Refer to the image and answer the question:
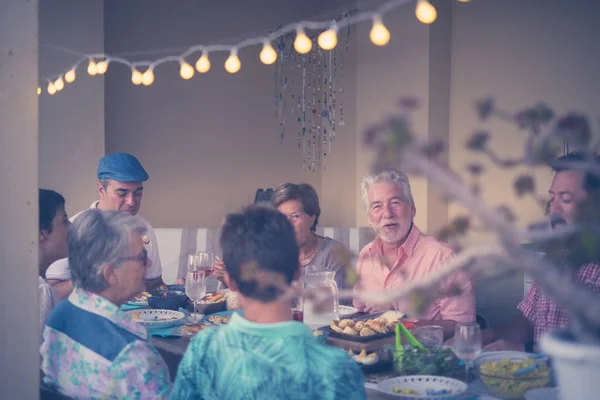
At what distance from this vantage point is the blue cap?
3.82m

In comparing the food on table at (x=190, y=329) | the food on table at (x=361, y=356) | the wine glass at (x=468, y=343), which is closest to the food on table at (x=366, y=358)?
the food on table at (x=361, y=356)

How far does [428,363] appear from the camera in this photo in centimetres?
199

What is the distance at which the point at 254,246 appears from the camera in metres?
1.67

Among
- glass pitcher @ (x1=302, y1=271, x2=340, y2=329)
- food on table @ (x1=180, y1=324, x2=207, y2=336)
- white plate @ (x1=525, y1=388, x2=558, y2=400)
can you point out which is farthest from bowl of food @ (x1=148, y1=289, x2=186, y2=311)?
white plate @ (x1=525, y1=388, x2=558, y2=400)

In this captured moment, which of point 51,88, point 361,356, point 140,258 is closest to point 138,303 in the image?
point 140,258

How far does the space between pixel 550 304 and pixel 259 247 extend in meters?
1.46

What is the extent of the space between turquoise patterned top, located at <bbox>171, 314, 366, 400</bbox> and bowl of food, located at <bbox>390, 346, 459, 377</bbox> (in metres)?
0.36

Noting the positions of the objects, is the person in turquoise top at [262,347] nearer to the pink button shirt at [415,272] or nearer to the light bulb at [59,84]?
the pink button shirt at [415,272]

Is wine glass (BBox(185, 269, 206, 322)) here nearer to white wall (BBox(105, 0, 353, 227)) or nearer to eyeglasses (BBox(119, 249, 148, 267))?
eyeglasses (BBox(119, 249, 148, 267))

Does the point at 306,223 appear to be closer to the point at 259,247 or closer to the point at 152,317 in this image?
the point at 152,317

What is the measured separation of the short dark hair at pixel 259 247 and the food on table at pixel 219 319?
1091mm

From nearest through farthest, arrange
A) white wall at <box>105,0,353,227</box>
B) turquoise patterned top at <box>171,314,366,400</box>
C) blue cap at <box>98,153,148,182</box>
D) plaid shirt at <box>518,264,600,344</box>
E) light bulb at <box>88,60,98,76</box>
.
A: 1. turquoise patterned top at <box>171,314,366,400</box>
2. plaid shirt at <box>518,264,600,344</box>
3. blue cap at <box>98,153,148,182</box>
4. light bulb at <box>88,60,98,76</box>
5. white wall at <box>105,0,353,227</box>

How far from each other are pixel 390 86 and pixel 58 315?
4.10 meters

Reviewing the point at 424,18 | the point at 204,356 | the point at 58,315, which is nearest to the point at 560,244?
the point at 204,356
